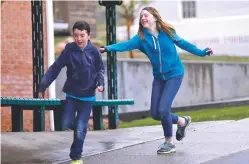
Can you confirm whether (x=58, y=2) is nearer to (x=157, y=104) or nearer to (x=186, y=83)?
(x=186, y=83)

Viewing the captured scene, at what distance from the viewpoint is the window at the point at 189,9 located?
29.6 metres

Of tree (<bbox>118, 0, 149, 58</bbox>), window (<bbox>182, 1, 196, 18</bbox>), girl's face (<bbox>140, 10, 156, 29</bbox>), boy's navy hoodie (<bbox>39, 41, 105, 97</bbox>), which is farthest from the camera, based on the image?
window (<bbox>182, 1, 196, 18</bbox>)

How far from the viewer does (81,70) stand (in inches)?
295

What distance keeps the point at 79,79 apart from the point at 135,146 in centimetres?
184

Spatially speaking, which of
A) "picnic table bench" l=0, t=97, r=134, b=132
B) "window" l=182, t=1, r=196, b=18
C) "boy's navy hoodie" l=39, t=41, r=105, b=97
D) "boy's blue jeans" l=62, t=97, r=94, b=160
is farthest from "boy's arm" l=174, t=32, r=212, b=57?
"window" l=182, t=1, r=196, b=18

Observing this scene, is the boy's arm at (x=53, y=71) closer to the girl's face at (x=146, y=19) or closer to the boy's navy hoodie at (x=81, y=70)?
the boy's navy hoodie at (x=81, y=70)

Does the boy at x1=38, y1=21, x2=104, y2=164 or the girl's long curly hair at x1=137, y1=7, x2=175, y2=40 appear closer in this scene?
the boy at x1=38, y1=21, x2=104, y2=164

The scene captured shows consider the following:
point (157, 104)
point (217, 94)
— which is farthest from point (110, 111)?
point (217, 94)

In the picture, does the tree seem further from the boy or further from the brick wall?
the boy

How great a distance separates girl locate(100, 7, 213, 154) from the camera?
8.02m

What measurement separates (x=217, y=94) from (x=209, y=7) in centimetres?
730

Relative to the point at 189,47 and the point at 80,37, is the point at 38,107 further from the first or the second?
the point at 80,37

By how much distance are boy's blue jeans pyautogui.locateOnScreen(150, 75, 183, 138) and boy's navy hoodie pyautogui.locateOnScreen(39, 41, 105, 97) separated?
853 mm

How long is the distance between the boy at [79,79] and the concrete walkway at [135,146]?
1.68 ft
